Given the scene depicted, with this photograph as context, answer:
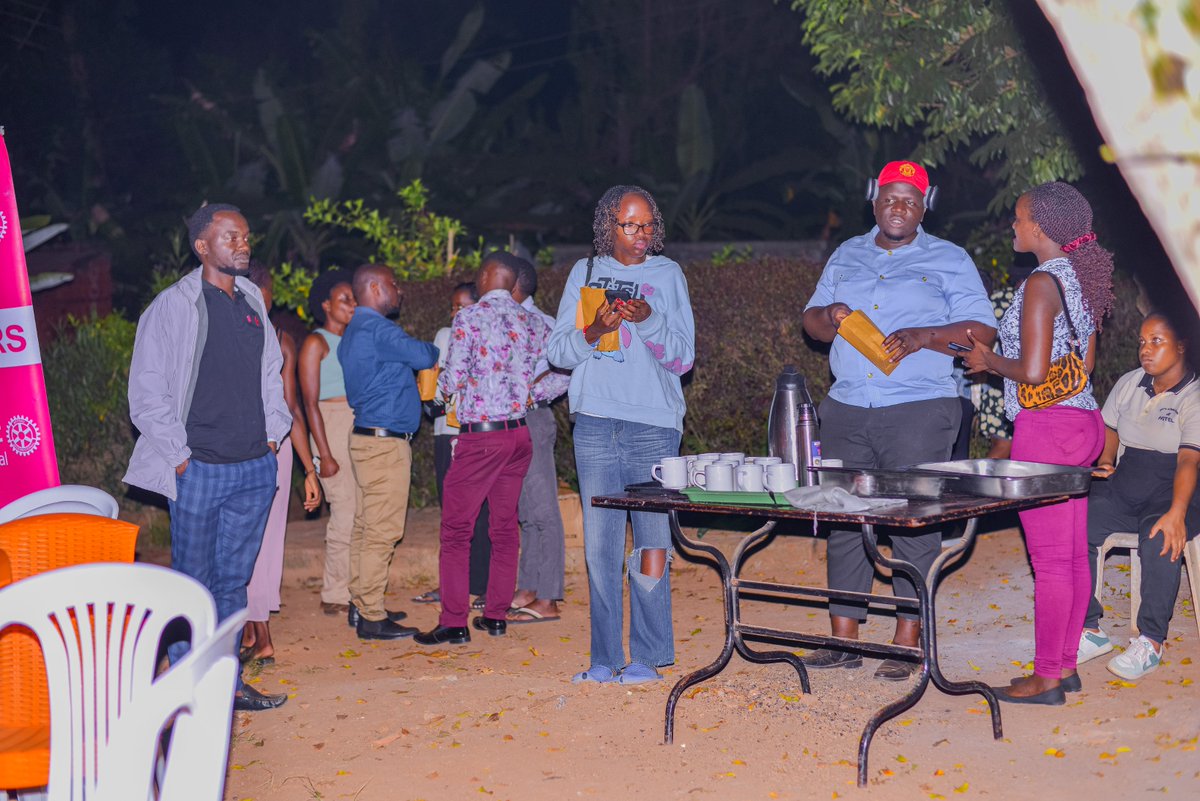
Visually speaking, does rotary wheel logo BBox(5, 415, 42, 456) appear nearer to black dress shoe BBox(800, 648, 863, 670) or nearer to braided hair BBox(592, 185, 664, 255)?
braided hair BBox(592, 185, 664, 255)

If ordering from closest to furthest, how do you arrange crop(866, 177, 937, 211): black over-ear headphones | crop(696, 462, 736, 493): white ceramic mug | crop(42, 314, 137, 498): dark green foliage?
crop(696, 462, 736, 493): white ceramic mug
crop(866, 177, 937, 211): black over-ear headphones
crop(42, 314, 137, 498): dark green foliage

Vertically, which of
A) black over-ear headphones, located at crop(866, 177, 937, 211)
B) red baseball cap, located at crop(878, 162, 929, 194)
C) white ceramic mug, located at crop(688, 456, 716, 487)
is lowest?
white ceramic mug, located at crop(688, 456, 716, 487)

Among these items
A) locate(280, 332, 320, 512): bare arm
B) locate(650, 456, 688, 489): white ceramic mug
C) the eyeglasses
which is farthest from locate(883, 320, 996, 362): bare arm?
locate(280, 332, 320, 512): bare arm

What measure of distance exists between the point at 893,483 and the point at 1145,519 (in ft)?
6.54

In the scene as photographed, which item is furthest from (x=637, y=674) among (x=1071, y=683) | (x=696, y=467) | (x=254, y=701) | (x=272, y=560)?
(x=272, y=560)

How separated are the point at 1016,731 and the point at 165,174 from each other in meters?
22.4

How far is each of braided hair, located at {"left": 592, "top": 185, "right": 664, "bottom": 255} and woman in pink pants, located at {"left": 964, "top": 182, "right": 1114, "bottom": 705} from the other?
1500 millimetres

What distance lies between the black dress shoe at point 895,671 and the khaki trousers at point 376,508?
289 cm

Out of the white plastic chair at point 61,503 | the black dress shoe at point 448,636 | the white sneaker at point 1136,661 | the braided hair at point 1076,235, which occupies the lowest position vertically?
the black dress shoe at point 448,636

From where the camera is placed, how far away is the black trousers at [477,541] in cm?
750

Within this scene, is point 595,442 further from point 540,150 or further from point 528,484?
point 540,150

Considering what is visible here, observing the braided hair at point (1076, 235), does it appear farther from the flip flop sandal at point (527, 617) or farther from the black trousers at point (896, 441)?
the flip flop sandal at point (527, 617)

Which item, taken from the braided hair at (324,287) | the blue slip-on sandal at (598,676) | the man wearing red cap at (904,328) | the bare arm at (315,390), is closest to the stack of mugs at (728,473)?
the man wearing red cap at (904,328)

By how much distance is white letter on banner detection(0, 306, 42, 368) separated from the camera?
21.5ft
